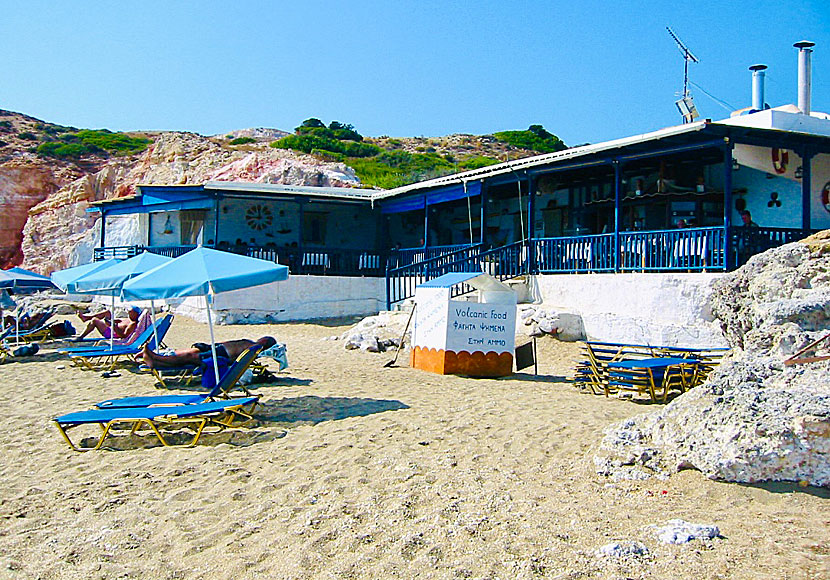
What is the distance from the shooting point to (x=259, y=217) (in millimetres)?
24797

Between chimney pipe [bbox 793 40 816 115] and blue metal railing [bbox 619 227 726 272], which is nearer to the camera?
blue metal railing [bbox 619 227 726 272]

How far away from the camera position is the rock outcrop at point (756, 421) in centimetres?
479

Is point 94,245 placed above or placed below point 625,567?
above

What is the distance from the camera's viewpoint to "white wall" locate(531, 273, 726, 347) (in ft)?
42.4

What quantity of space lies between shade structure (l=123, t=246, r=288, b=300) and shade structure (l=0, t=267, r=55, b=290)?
809 cm

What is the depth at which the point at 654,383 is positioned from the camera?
30.6ft

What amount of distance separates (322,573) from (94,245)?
32.3m

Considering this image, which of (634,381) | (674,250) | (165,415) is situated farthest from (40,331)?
(674,250)

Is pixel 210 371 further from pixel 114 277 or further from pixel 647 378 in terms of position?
pixel 647 378

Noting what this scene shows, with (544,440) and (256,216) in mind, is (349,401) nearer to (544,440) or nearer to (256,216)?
(544,440)

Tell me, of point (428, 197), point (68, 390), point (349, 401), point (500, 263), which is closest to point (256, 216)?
point (428, 197)

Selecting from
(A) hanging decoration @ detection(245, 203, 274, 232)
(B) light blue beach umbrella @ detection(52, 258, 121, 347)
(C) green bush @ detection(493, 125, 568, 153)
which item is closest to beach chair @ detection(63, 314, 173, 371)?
(B) light blue beach umbrella @ detection(52, 258, 121, 347)

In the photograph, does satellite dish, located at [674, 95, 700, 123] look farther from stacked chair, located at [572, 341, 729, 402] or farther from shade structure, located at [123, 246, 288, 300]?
shade structure, located at [123, 246, 288, 300]

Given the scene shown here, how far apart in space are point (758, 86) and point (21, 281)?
56.3 ft
